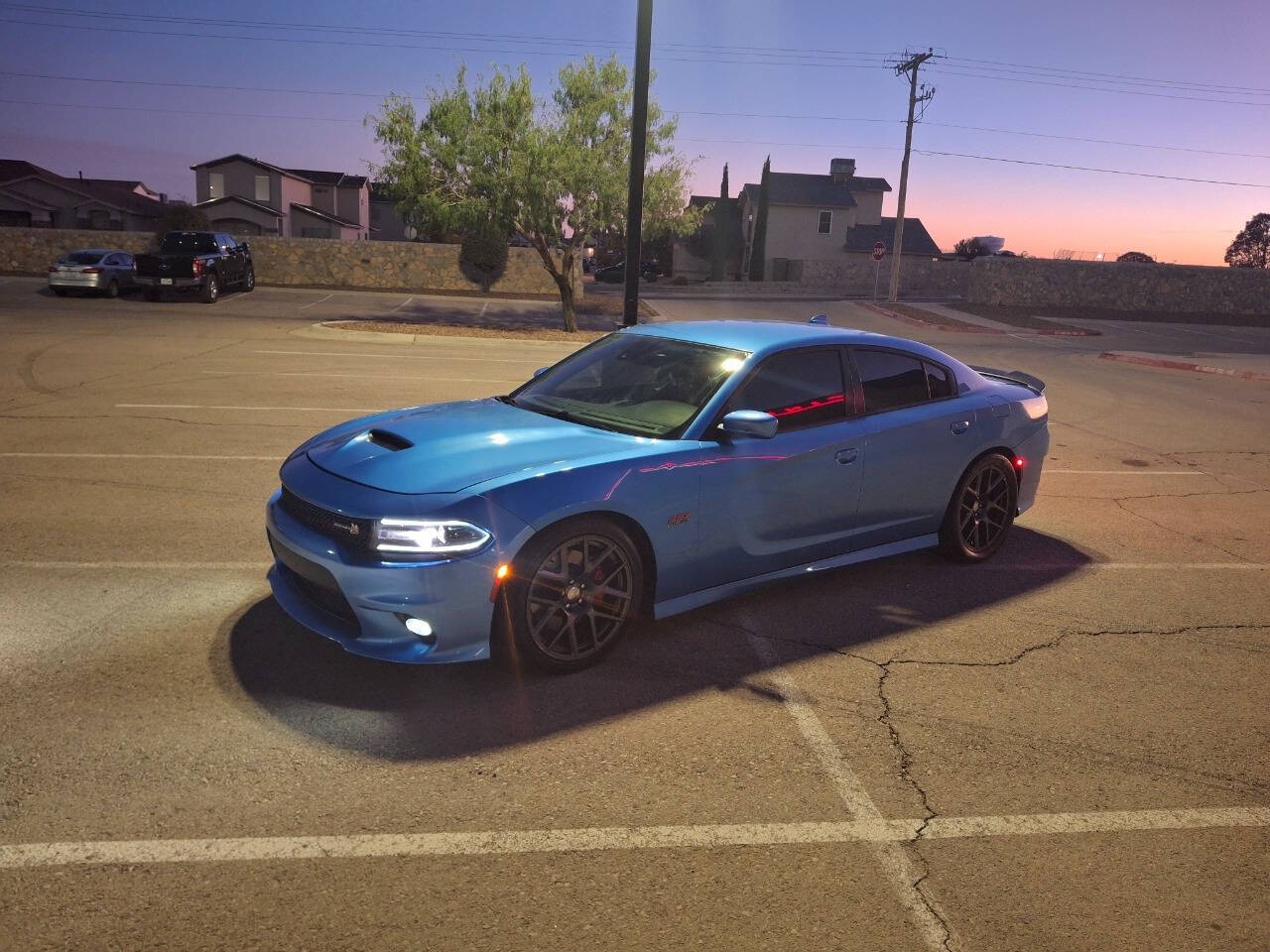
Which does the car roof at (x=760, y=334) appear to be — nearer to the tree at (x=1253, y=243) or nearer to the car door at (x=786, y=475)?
the car door at (x=786, y=475)

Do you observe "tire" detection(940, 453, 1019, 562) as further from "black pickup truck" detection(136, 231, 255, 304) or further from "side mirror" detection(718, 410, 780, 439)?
"black pickup truck" detection(136, 231, 255, 304)

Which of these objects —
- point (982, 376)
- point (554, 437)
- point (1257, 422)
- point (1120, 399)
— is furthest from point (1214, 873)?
point (1120, 399)

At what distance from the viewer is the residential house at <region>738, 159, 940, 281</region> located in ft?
228

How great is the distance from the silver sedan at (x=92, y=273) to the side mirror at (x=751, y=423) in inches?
1127

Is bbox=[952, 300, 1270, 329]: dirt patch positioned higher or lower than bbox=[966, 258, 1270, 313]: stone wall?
lower

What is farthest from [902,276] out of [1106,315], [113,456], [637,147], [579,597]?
[579,597]

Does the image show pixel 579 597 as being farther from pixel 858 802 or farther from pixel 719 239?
pixel 719 239

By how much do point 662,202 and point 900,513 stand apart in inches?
892

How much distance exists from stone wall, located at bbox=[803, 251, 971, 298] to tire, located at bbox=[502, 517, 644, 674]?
55500 millimetres

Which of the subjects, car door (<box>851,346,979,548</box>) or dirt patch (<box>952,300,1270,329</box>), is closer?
car door (<box>851,346,979,548</box>)

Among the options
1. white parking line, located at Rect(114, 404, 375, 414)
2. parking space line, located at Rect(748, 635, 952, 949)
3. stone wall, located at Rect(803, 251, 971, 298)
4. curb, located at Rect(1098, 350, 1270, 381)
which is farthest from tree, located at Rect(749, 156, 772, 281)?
parking space line, located at Rect(748, 635, 952, 949)

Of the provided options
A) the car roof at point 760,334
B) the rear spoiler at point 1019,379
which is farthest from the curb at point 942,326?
the car roof at point 760,334

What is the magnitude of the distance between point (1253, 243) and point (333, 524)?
151991 millimetres

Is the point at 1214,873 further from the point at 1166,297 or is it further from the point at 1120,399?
the point at 1166,297
